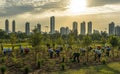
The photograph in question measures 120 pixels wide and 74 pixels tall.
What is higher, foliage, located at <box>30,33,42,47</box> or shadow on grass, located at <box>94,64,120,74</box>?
foliage, located at <box>30,33,42,47</box>

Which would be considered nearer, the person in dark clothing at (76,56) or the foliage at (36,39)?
the foliage at (36,39)

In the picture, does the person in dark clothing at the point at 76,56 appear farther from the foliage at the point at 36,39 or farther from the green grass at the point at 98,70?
the foliage at the point at 36,39

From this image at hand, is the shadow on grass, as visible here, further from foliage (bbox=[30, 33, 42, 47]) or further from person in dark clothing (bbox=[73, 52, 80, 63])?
foliage (bbox=[30, 33, 42, 47])

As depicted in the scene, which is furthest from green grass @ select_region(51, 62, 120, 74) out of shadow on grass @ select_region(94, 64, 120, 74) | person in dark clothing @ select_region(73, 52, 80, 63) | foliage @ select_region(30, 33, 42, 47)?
foliage @ select_region(30, 33, 42, 47)

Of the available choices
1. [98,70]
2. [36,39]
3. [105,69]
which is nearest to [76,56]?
[105,69]

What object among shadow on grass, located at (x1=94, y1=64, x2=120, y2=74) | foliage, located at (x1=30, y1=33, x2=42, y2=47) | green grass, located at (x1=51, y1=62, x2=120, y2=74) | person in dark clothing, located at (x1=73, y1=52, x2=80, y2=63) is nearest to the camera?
green grass, located at (x1=51, y1=62, x2=120, y2=74)

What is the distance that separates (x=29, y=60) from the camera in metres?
40.1

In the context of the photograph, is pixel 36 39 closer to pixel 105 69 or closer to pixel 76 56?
pixel 76 56

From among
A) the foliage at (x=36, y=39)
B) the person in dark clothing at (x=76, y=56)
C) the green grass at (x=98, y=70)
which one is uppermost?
the foliage at (x=36, y=39)

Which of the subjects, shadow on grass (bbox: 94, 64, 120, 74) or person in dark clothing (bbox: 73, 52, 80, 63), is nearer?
shadow on grass (bbox: 94, 64, 120, 74)

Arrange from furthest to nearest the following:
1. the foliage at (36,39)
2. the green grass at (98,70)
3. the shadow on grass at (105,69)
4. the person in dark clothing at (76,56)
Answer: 1. the person in dark clothing at (76,56)
2. the foliage at (36,39)
3. the shadow on grass at (105,69)
4. the green grass at (98,70)

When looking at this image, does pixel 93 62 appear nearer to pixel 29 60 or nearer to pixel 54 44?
pixel 29 60

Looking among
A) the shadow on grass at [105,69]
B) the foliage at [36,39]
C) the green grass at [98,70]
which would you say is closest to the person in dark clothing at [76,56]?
the green grass at [98,70]

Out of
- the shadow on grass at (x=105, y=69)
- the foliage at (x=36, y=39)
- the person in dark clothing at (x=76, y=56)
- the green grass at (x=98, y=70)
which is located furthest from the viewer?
the person in dark clothing at (x=76, y=56)
